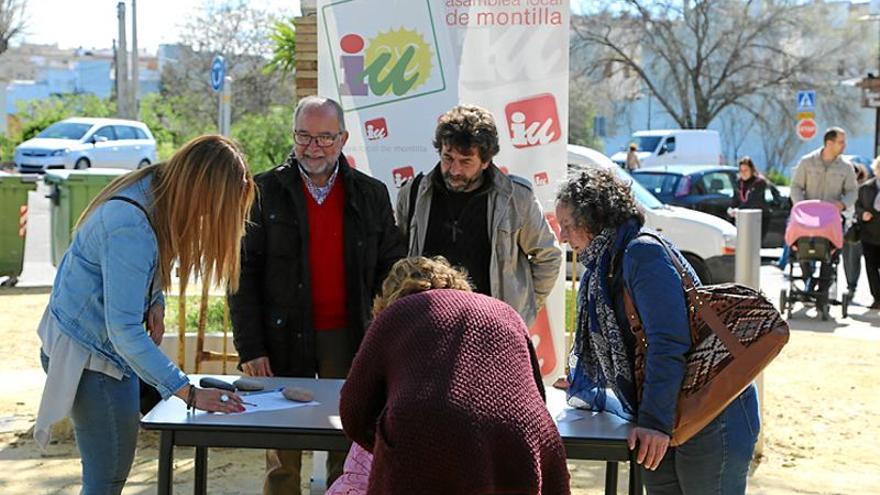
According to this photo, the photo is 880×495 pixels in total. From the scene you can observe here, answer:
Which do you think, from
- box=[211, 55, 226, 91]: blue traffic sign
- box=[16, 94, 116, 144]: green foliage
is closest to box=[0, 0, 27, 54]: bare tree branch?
box=[16, 94, 116, 144]: green foliage

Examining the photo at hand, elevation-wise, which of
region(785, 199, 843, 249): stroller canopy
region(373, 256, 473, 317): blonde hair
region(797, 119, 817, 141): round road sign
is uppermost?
region(797, 119, 817, 141): round road sign

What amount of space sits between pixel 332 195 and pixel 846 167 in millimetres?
8189

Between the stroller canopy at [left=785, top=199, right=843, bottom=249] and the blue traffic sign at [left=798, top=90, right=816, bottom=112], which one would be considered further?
the blue traffic sign at [left=798, top=90, right=816, bottom=112]

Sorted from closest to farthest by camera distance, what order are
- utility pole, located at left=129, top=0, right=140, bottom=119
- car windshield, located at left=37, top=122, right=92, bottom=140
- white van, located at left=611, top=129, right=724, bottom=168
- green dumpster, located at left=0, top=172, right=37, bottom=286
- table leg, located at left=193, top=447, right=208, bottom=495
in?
table leg, located at left=193, top=447, right=208, bottom=495 < green dumpster, located at left=0, top=172, right=37, bottom=286 < car windshield, located at left=37, top=122, right=92, bottom=140 < white van, located at left=611, top=129, right=724, bottom=168 < utility pole, located at left=129, top=0, right=140, bottom=119

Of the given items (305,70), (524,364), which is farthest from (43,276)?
(524,364)

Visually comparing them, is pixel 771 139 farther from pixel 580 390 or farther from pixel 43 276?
pixel 580 390

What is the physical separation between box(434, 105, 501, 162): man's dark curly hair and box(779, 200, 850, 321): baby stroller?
7.29 metres

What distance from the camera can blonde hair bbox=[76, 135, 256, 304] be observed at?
3334 millimetres

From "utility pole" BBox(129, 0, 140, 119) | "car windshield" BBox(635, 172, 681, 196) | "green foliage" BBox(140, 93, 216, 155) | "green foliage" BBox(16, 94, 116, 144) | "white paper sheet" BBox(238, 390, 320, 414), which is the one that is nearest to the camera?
"white paper sheet" BBox(238, 390, 320, 414)

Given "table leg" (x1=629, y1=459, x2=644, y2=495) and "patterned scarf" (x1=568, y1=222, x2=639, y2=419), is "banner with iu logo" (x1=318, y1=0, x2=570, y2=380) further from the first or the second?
"table leg" (x1=629, y1=459, x2=644, y2=495)

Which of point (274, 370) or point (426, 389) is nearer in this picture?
point (426, 389)

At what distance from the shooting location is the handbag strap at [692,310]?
3.27 metres

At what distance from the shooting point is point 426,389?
255 cm

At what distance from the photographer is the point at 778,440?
6.81m
